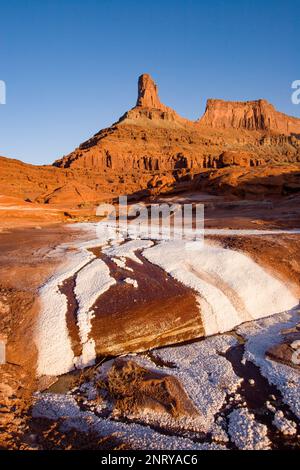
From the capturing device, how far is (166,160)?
53562 mm

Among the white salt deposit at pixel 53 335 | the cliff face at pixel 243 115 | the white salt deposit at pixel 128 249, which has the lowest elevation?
the white salt deposit at pixel 53 335

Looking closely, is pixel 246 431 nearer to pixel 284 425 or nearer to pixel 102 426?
pixel 284 425

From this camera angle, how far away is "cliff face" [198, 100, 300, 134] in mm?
103750

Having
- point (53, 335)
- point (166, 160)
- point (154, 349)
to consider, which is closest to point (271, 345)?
point (154, 349)

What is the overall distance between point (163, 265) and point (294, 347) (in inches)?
122

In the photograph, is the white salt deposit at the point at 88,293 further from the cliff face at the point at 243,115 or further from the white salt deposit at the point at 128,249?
the cliff face at the point at 243,115

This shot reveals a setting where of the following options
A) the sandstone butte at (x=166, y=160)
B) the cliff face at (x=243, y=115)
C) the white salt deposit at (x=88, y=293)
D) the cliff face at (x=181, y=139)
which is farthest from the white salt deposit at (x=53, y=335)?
the cliff face at (x=243, y=115)

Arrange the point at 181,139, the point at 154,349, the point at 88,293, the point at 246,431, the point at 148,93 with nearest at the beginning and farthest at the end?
the point at 246,431
the point at 154,349
the point at 88,293
the point at 181,139
the point at 148,93

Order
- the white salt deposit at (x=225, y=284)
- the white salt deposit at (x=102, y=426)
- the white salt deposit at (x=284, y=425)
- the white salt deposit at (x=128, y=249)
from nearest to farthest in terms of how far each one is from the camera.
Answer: the white salt deposit at (x=102, y=426) → the white salt deposit at (x=284, y=425) → the white salt deposit at (x=225, y=284) → the white salt deposit at (x=128, y=249)

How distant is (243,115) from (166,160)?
6709 cm

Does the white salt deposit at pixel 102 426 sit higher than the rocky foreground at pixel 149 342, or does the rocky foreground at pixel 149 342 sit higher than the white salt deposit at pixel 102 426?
the rocky foreground at pixel 149 342

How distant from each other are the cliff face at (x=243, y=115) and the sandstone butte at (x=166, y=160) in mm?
326

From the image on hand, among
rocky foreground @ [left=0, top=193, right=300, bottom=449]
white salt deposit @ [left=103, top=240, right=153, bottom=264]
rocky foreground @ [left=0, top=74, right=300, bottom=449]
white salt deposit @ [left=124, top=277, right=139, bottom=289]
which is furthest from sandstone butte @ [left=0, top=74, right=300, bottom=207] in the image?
white salt deposit @ [left=124, top=277, right=139, bottom=289]

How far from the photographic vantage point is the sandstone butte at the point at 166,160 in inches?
1040
